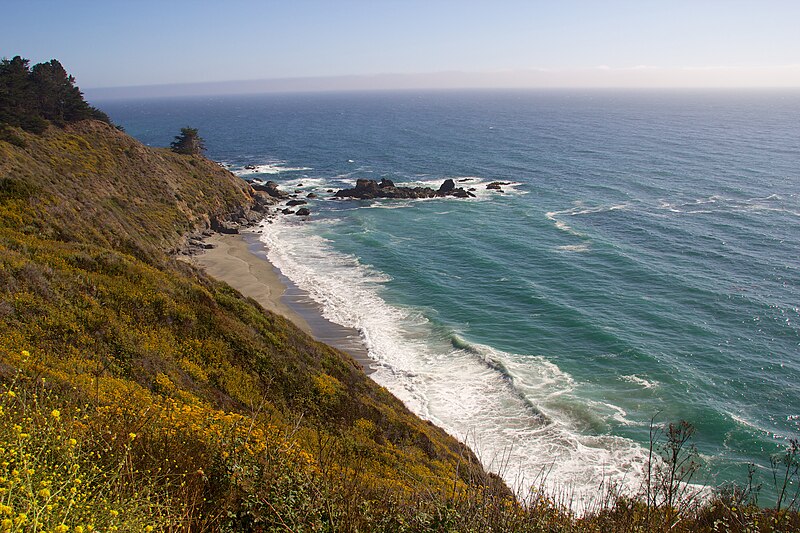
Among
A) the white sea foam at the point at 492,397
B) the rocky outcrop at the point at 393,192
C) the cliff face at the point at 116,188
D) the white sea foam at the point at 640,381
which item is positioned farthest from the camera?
the rocky outcrop at the point at 393,192

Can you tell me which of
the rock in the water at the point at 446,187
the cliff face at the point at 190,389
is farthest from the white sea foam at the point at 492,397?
the rock in the water at the point at 446,187

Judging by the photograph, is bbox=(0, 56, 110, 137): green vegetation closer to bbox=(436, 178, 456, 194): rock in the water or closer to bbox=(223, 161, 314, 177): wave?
bbox=(223, 161, 314, 177): wave

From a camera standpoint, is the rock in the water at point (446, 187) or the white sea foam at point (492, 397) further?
the rock in the water at point (446, 187)

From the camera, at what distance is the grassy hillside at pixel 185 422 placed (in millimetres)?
6094

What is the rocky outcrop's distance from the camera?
247 ft

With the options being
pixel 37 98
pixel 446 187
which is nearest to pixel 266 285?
pixel 37 98

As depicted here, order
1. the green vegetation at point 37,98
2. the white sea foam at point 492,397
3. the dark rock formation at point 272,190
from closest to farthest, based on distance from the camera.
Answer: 1. the white sea foam at point 492,397
2. the green vegetation at point 37,98
3. the dark rock formation at point 272,190

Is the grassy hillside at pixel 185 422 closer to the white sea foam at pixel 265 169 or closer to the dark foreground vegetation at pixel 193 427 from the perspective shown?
the dark foreground vegetation at pixel 193 427

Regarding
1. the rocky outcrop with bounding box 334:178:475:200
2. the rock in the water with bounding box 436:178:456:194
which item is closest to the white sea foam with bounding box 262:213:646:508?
the rocky outcrop with bounding box 334:178:475:200

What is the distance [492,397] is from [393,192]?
2031 inches

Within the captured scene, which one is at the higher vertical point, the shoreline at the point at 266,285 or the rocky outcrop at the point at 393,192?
the rocky outcrop at the point at 393,192

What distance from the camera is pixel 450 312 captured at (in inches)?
1490

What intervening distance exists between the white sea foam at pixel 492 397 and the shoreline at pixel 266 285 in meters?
0.94

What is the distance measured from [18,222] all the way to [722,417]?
3373 centimetres
